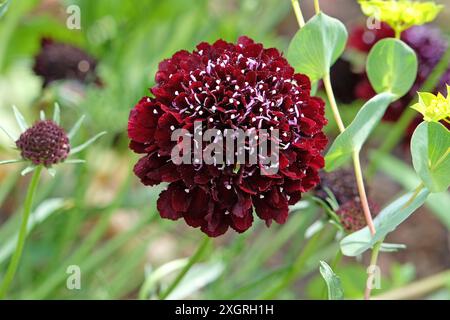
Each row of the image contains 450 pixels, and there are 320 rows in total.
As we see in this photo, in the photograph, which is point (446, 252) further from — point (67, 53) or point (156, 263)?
point (67, 53)

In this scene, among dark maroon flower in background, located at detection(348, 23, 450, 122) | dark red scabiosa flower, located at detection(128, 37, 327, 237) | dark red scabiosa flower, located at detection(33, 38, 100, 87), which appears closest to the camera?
dark red scabiosa flower, located at detection(128, 37, 327, 237)

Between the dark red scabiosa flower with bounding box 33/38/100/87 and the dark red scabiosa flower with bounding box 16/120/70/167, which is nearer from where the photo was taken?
the dark red scabiosa flower with bounding box 16/120/70/167

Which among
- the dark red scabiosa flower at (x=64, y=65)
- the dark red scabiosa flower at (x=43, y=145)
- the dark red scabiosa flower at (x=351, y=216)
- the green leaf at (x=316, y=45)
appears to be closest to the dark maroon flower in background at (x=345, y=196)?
the dark red scabiosa flower at (x=351, y=216)

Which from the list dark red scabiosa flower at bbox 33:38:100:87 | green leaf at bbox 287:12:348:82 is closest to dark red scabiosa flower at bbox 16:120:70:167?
green leaf at bbox 287:12:348:82

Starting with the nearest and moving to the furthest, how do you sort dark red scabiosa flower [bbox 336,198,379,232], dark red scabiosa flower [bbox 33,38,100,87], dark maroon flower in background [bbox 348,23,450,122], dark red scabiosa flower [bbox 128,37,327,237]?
1. dark red scabiosa flower [bbox 128,37,327,237]
2. dark red scabiosa flower [bbox 336,198,379,232]
3. dark maroon flower in background [bbox 348,23,450,122]
4. dark red scabiosa flower [bbox 33,38,100,87]

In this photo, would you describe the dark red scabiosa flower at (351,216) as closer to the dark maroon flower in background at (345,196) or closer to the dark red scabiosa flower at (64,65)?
the dark maroon flower in background at (345,196)

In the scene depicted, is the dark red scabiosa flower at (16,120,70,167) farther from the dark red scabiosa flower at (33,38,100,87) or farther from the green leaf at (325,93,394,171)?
the dark red scabiosa flower at (33,38,100,87)
